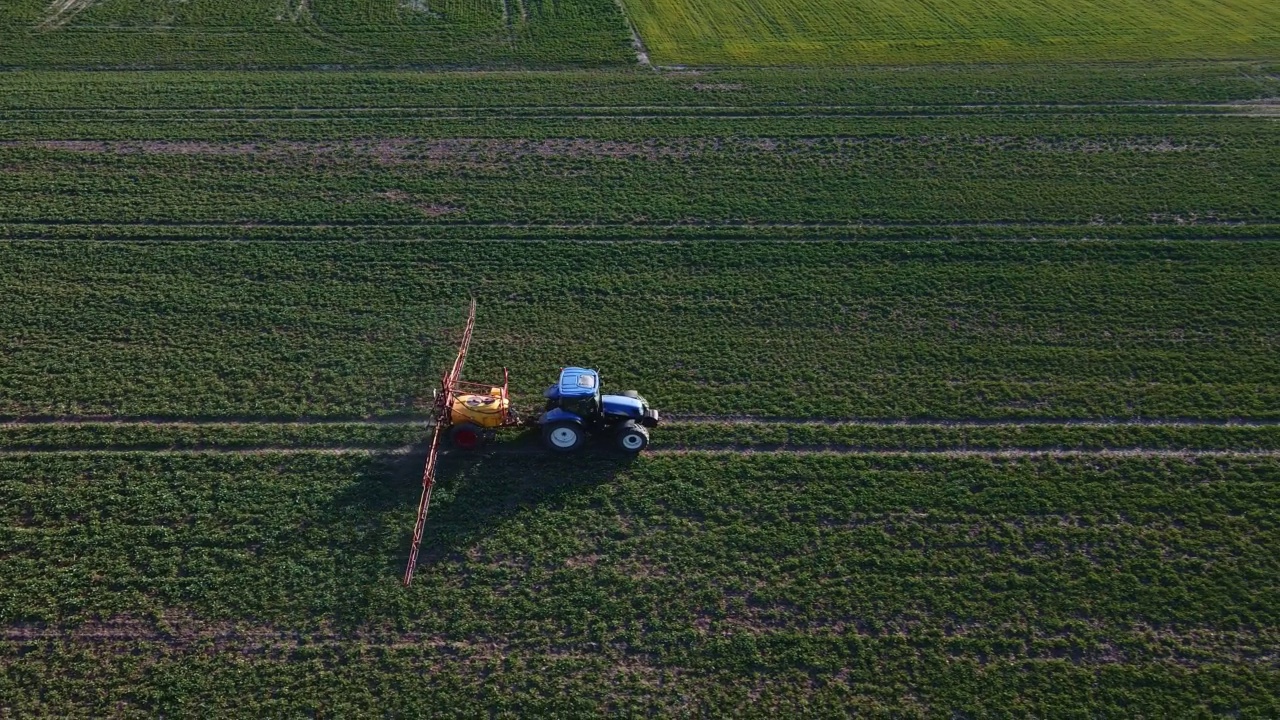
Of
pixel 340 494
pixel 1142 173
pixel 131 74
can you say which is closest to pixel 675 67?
pixel 1142 173

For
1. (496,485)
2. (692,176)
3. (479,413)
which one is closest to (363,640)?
(496,485)

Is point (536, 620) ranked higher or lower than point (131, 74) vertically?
lower

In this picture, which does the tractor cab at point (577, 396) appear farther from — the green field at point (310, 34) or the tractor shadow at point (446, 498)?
the green field at point (310, 34)

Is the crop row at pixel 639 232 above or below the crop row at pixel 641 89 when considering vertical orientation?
below

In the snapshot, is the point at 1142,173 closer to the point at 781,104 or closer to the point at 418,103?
the point at 781,104

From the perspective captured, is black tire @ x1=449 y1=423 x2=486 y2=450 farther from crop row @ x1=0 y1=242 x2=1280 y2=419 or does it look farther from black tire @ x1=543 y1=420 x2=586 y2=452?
crop row @ x1=0 y1=242 x2=1280 y2=419

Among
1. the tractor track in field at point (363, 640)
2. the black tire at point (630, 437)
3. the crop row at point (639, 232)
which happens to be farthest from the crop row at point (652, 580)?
the crop row at point (639, 232)
